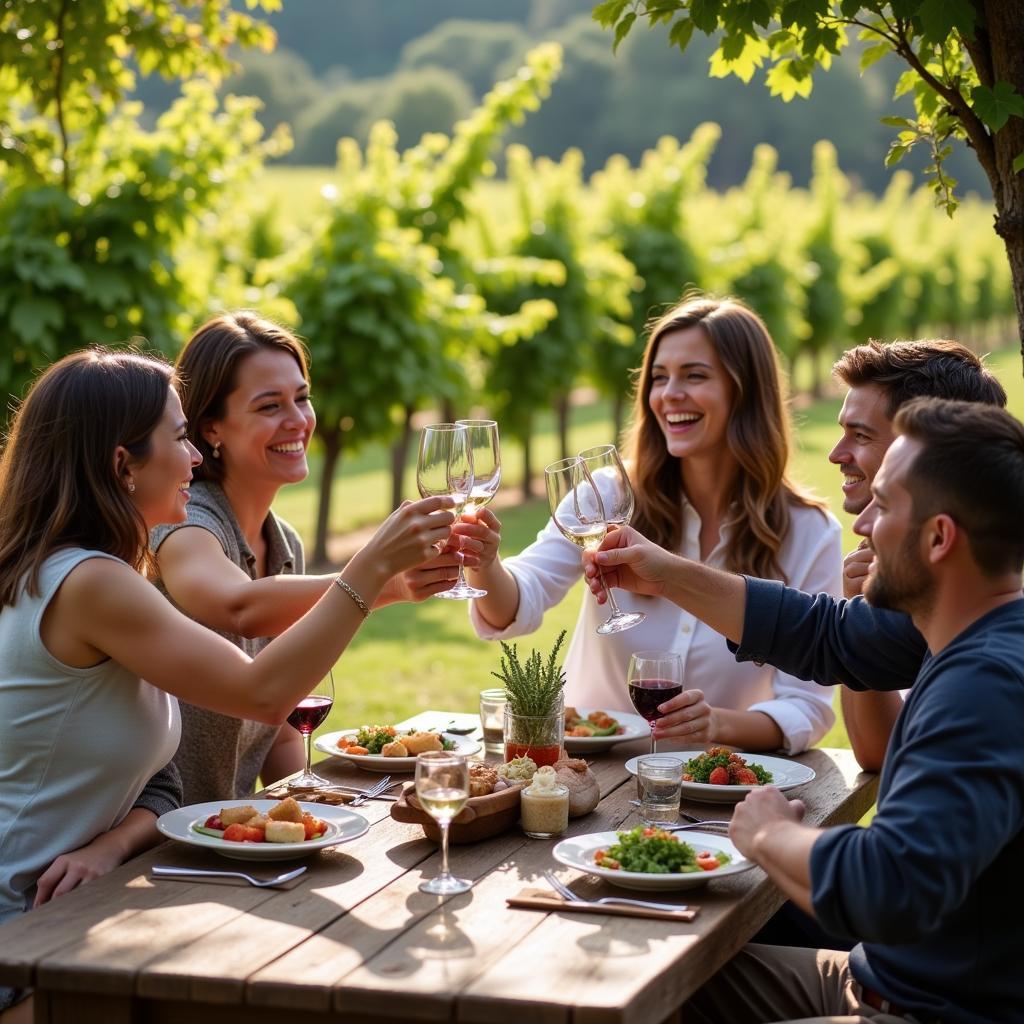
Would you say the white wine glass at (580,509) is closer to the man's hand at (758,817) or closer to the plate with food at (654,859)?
the plate with food at (654,859)

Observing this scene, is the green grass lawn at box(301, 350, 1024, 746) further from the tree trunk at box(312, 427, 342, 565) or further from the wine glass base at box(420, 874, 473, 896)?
the wine glass base at box(420, 874, 473, 896)

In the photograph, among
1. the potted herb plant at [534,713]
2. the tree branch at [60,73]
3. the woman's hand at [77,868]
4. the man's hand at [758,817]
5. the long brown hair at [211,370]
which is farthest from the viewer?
the tree branch at [60,73]

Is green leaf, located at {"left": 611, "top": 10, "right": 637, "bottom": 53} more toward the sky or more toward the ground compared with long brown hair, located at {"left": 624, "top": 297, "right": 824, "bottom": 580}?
more toward the sky

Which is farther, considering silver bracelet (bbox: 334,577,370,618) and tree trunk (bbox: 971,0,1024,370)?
tree trunk (bbox: 971,0,1024,370)

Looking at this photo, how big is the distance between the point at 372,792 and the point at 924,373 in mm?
1857

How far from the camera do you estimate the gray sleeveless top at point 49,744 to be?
10.5 feet

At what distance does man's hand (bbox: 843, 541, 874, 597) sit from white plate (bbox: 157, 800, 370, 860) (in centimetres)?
144

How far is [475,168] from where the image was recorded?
572 inches

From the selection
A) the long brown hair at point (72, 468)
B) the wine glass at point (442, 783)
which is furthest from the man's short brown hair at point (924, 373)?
the long brown hair at point (72, 468)

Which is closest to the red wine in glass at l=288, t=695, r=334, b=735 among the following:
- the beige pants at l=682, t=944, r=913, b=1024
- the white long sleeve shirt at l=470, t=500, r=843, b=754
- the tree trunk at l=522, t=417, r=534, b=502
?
the white long sleeve shirt at l=470, t=500, r=843, b=754

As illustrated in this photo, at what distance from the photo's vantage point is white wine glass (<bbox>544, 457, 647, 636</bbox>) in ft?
11.8

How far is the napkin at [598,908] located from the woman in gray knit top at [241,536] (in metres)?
1.20

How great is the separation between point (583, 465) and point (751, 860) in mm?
1157

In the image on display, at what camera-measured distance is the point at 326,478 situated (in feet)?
46.3
